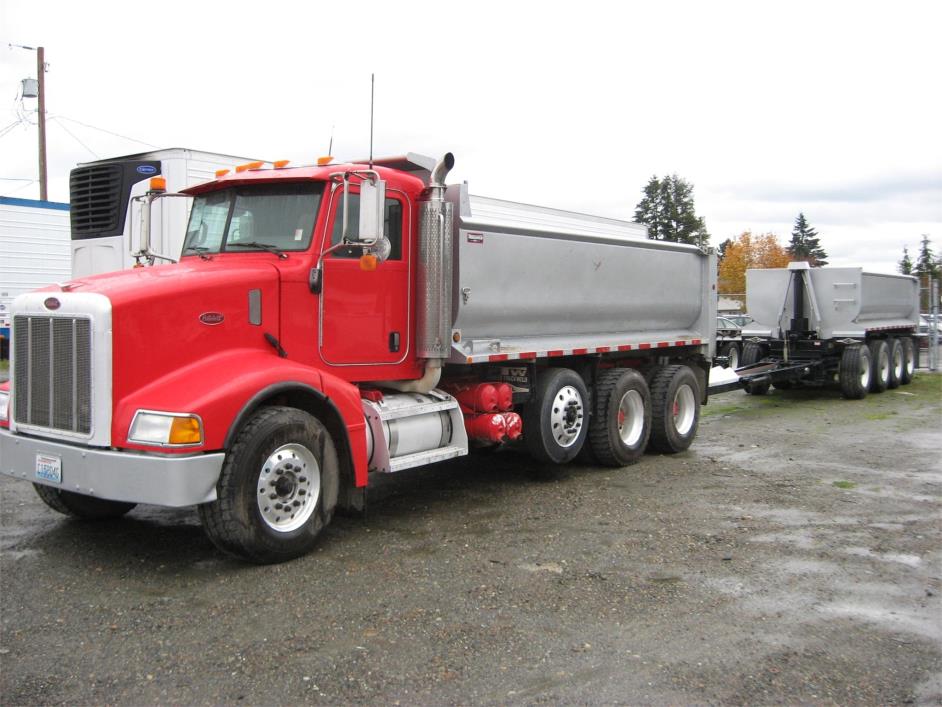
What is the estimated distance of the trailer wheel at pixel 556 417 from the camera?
8.47 m

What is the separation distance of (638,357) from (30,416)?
6.86 m

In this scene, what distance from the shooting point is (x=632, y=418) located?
10.0m

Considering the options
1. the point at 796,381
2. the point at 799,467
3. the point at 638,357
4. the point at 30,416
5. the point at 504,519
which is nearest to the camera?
the point at 30,416

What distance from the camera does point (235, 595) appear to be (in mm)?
5281

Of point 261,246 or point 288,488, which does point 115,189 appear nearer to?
point 261,246

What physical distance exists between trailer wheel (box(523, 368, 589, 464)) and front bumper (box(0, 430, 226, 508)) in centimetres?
376

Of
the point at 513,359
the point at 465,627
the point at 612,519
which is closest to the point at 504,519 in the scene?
the point at 612,519

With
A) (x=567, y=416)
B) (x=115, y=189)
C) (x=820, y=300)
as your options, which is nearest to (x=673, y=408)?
(x=567, y=416)

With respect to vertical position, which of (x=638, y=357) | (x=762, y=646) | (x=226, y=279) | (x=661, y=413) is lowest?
(x=762, y=646)

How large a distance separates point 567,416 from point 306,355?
3244mm

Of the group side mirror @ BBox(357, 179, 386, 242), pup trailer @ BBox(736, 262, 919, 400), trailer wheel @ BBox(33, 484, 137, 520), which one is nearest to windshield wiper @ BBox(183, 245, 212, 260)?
side mirror @ BBox(357, 179, 386, 242)

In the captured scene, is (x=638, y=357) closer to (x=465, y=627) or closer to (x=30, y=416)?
(x=465, y=627)

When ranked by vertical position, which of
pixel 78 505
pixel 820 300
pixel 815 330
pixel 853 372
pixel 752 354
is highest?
pixel 820 300

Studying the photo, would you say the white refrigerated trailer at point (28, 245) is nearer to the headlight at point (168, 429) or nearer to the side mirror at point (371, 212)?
the side mirror at point (371, 212)
